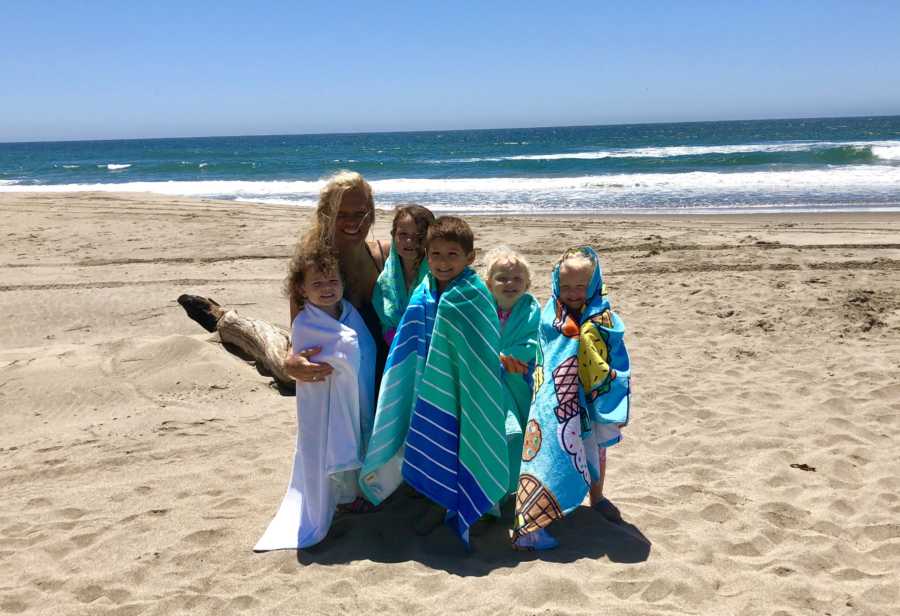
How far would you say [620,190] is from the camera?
74.8 feet

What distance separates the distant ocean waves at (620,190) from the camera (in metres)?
18.3

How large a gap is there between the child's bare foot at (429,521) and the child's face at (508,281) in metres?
1.08

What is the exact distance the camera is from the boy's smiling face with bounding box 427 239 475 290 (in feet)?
11.0

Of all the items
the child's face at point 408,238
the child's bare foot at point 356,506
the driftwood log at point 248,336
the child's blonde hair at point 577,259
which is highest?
the child's face at point 408,238

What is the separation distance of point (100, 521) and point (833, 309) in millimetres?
6678

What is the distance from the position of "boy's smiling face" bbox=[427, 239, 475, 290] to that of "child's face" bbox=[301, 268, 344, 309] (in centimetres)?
46

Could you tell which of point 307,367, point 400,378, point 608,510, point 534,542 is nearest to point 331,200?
point 307,367

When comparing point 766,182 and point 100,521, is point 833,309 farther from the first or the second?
point 766,182

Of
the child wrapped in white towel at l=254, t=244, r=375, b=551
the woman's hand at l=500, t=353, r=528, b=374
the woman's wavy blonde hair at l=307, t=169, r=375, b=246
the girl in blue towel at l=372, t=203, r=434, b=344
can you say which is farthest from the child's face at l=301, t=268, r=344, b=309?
the woman's hand at l=500, t=353, r=528, b=374

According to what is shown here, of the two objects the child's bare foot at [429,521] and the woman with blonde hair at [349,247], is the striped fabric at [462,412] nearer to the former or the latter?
the child's bare foot at [429,521]

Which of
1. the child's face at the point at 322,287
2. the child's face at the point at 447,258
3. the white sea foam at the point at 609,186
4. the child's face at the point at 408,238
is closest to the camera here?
the child's face at the point at 447,258

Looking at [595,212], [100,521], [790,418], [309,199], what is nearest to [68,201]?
[309,199]

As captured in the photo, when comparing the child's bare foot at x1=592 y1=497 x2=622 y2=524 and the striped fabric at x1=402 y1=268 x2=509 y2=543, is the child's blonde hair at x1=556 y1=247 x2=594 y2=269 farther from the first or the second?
the child's bare foot at x1=592 y1=497 x2=622 y2=524

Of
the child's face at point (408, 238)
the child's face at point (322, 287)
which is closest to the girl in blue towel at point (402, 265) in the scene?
the child's face at point (408, 238)
